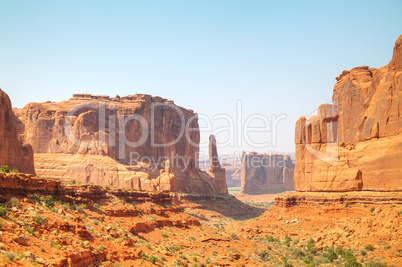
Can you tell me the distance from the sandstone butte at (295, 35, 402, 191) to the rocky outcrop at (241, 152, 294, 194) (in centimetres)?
11504

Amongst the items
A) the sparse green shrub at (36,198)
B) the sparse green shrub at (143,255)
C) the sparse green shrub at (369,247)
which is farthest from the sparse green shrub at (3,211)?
the sparse green shrub at (369,247)

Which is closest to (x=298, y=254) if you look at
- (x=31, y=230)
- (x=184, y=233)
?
(x=184, y=233)

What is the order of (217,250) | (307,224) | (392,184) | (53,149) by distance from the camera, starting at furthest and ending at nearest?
(53,149) → (307,224) → (392,184) → (217,250)

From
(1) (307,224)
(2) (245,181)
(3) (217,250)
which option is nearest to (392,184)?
(1) (307,224)

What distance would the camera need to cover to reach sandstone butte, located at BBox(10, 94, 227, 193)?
74.9m

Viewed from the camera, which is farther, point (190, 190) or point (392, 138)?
point (190, 190)

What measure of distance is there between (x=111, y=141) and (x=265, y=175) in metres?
101

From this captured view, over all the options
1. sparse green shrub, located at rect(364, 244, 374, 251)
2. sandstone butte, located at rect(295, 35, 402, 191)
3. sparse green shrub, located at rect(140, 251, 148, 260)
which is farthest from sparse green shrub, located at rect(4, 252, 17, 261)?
sandstone butte, located at rect(295, 35, 402, 191)

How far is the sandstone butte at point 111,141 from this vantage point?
7488 centimetres

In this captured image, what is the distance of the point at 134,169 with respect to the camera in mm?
80562

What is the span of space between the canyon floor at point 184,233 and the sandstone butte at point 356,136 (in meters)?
1.90

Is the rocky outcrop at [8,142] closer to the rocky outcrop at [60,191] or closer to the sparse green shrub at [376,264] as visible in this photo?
the rocky outcrop at [60,191]

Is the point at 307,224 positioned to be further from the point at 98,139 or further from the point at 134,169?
the point at 98,139

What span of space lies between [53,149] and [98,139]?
833 centimetres
